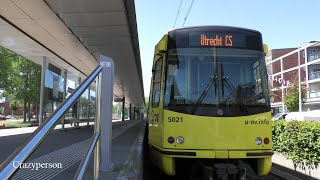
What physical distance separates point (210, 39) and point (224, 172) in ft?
8.99

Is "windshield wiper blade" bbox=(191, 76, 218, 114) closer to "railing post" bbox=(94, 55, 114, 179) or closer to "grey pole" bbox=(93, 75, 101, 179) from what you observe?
"railing post" bbox=(94, 55, 114, 179)

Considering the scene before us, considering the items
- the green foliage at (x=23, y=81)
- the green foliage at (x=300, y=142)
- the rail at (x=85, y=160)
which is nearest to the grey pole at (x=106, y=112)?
the rail at (x=85, y=160)

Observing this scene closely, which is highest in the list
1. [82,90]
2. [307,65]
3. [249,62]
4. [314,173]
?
[307,65]

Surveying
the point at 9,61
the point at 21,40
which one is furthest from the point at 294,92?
the point at 21,40

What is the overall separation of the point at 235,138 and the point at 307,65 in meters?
69.8

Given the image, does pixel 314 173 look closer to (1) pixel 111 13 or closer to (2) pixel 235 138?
(2) pixel 235 138

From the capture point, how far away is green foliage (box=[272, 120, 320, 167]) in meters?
9.66

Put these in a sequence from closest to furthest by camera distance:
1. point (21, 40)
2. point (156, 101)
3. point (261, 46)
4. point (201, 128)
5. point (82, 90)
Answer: point (82, 90), point (201, 128), point (261, 46), point (156, 101), point (21, 40)

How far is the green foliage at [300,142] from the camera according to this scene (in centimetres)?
966

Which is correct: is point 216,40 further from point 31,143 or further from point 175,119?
point 31,143

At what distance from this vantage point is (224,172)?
7.62m

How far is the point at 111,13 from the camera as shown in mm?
13320

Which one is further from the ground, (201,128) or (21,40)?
(21,40)

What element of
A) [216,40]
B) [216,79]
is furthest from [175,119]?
[216,40]
